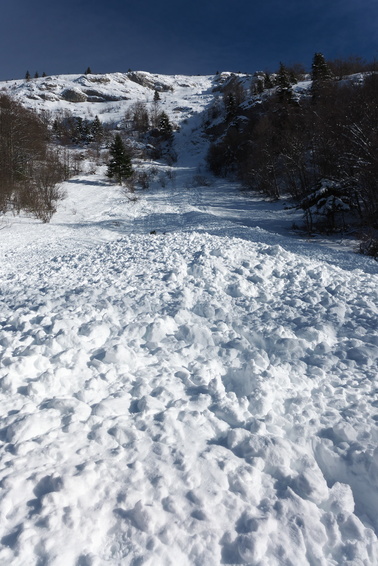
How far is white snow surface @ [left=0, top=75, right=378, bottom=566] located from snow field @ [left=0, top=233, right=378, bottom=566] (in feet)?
0.05

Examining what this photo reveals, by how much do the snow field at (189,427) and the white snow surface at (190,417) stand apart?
0.7 inches

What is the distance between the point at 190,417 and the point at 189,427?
15cm

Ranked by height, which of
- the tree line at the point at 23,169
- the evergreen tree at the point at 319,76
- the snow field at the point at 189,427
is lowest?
the snow field at the point at 189,427

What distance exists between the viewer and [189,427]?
340 cm

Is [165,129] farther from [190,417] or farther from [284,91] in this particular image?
[190,417]

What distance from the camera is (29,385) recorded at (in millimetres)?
3758

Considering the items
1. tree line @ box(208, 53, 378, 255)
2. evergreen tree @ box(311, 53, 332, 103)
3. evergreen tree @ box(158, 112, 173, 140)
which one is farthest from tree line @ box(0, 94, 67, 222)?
evergreen tree @ box(158, 112, 173, 140)

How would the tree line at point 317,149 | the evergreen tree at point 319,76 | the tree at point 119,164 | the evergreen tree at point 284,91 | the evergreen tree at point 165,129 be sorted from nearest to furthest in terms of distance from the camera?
1. the tree line at point 317,149
2. the tree at point 119,164
3. the evergreen tree at point 319,76
4. the evergreen tree at point 284,91
5. the evergreen tree at point 165,129

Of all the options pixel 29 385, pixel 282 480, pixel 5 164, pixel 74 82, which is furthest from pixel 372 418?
pixel 74 82

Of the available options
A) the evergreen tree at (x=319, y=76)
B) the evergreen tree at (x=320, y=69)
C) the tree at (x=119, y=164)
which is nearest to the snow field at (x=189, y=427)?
the tree at (x=119, y=164)

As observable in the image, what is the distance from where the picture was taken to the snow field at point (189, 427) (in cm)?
228

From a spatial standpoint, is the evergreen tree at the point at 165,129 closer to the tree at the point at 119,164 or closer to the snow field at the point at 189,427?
the tree at the point at 119,164

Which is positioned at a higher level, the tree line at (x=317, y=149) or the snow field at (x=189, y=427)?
the tree line at (x=317, y=149)

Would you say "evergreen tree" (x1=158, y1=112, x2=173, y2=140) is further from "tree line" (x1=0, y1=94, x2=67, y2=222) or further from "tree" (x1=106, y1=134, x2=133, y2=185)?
"tree line" (x1=0, y1=94, x2=67, y2=222)
